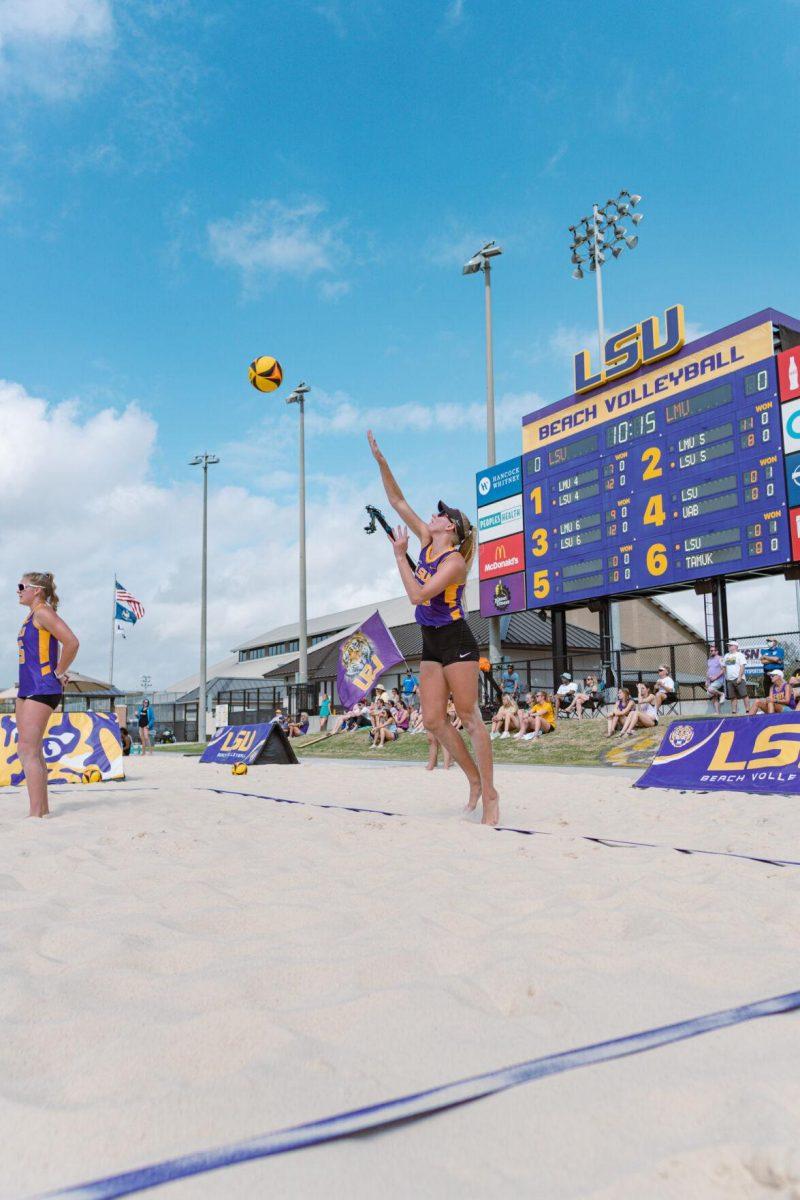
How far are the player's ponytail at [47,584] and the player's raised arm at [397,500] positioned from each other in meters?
2.47

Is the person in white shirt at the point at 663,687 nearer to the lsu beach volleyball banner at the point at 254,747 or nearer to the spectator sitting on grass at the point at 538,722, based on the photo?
the spectator sitting on grass at the point at 538,722

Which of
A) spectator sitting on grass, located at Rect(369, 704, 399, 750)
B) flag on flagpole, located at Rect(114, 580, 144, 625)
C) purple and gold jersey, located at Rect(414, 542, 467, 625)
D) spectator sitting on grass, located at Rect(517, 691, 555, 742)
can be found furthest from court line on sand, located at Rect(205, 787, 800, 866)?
flag on flagpole, located at Rect(114, 580, 144, 625)

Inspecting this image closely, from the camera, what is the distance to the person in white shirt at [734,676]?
1439cm

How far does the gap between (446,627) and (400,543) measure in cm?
59

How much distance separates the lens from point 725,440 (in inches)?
615

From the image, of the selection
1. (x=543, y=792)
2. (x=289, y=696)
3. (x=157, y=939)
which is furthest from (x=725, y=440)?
(x=289, y=696)

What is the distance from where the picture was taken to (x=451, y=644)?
4828mm

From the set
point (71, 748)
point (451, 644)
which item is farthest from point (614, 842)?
point (71, 748)

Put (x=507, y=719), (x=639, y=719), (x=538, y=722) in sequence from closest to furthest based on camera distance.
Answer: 1. (x=639, y=719)
2. (x=538, y=722)
3. (x=507, y=719)

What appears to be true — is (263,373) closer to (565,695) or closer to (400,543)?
(400,543)

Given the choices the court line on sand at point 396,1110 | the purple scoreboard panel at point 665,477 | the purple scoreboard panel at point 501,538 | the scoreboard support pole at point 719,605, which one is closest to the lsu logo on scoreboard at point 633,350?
the purple scoreboard panel at point 665,477

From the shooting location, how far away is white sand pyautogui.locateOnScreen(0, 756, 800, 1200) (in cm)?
117

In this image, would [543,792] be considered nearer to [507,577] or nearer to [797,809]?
[797,809]

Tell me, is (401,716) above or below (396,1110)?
above
